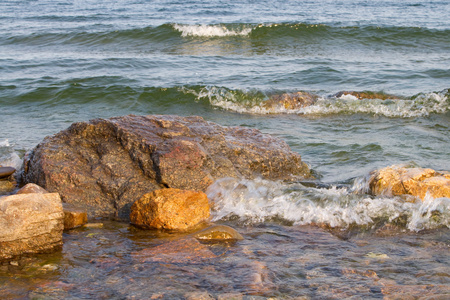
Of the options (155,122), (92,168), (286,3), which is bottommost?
(92,168)

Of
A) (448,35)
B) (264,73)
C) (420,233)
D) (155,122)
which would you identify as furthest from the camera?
(448,35)

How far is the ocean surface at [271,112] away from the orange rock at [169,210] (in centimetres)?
17

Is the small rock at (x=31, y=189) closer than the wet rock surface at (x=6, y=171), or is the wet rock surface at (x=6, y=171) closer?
the small rock at (x=31, y=189)

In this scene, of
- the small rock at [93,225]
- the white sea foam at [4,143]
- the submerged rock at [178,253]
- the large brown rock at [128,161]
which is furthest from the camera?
the white sea foam at [4,143]

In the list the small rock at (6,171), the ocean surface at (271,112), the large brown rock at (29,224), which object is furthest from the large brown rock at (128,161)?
the large brown rock at (29,224)

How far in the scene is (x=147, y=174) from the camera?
16.1 feet

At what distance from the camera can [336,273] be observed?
3.39m

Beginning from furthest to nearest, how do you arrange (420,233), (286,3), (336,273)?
(286,3), (420,233), (336,273)

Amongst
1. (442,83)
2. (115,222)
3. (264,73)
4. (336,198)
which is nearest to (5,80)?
(264,73)

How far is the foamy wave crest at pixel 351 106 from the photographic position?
962 centimetres

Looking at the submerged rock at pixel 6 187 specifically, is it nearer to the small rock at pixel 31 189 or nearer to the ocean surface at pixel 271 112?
the ocean surface at pixel 271 112

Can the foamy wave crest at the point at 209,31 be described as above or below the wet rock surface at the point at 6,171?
above

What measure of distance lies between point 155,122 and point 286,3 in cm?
2495

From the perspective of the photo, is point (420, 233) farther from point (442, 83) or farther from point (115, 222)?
point (442, 83)
